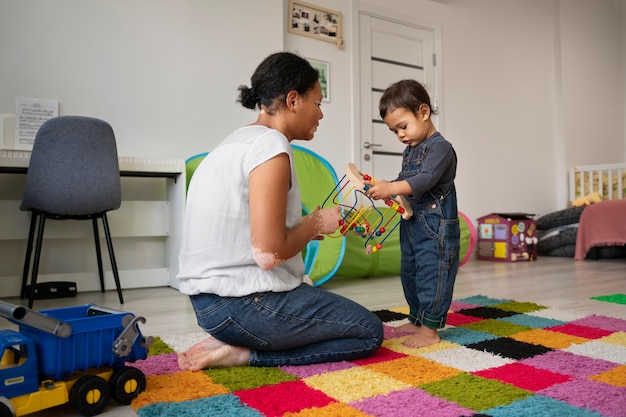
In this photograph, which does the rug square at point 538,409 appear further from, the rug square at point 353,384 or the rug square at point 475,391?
the rug square at point 353,384

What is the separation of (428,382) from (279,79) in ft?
2.73

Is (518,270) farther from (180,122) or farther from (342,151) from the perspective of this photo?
(180,122)

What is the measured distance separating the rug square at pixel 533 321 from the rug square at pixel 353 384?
84cm

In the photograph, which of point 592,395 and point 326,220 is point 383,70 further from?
point 592,395

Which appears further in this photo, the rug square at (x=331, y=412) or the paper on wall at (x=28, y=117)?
the paper on wall at (x=28, y=117)

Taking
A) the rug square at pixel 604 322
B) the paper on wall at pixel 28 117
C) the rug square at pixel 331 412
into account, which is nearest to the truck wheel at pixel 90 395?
the rug square at pixel 331 412

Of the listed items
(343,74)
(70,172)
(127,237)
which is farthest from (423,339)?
(343,74)

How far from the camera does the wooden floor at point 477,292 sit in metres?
2.09

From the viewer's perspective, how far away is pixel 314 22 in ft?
12.5

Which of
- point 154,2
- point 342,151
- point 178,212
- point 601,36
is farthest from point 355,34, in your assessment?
point 601,36

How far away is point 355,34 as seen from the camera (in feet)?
13.2

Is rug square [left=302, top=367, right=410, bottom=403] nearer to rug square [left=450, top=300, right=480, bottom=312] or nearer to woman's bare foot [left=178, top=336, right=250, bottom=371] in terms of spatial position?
woman's bare foot [left=178, top=336, right=250, bottom=371]

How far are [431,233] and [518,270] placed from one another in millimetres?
2358

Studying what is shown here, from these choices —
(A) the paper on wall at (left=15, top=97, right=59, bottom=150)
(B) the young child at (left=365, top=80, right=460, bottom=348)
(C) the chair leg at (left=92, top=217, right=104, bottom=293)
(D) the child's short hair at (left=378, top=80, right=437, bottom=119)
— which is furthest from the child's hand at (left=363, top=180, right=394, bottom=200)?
(A) the paper on wall at (left=15, top=97, right=59, bottom=150)
